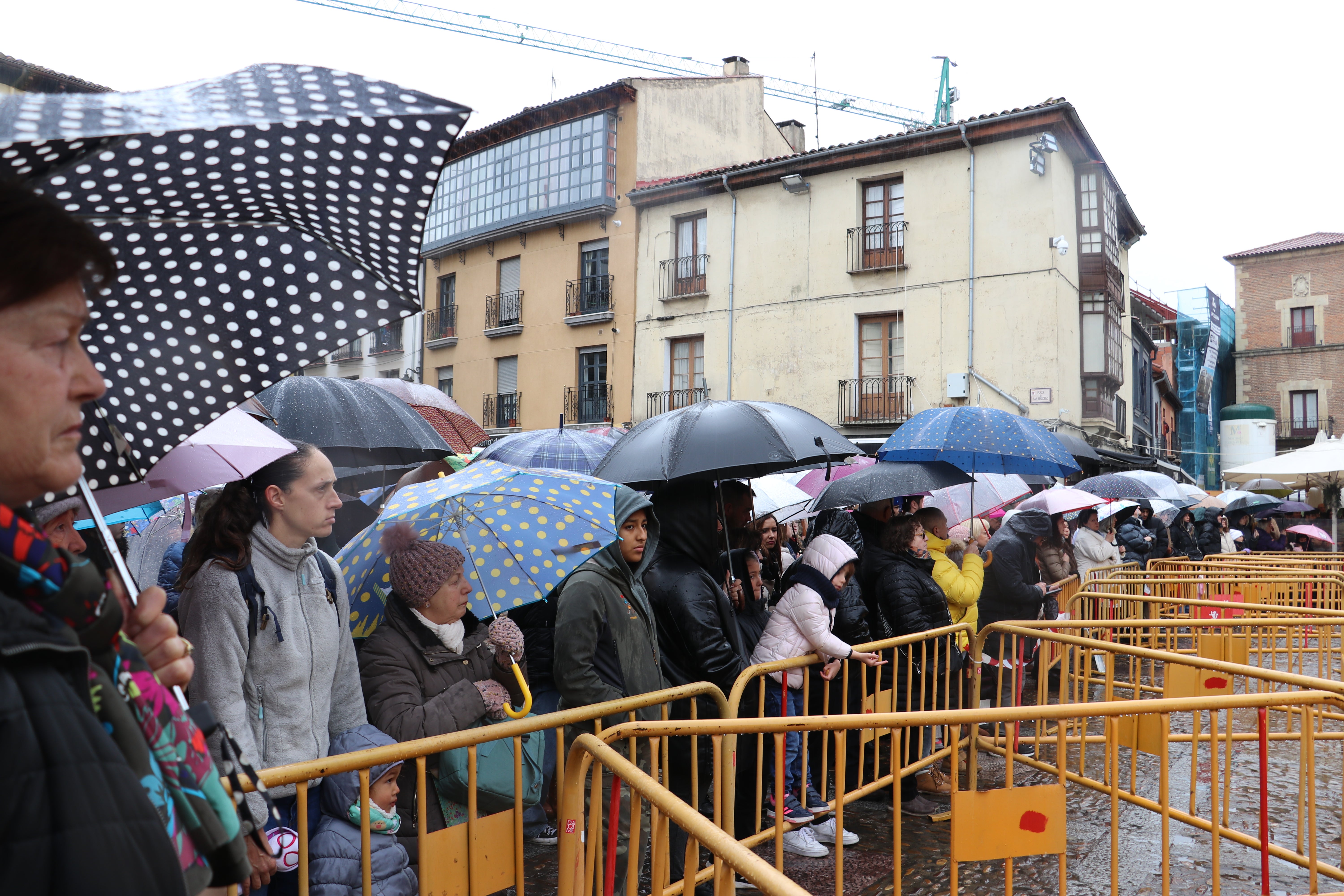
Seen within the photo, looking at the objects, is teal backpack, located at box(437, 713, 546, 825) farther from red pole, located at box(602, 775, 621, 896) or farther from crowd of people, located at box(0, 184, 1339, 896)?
red pole, located at box(602, 775, 621, 896)

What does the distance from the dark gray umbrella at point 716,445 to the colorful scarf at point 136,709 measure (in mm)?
3467

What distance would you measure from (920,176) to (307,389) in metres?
18.2

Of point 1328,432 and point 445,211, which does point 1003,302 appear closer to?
point 445,211

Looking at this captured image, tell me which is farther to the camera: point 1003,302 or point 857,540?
point 1003,302

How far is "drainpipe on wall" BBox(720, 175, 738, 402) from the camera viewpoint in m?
23.0

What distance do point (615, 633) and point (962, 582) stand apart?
11.1ft

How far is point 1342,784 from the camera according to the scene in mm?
5176

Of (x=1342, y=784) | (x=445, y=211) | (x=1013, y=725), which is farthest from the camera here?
(x=445, y=211)

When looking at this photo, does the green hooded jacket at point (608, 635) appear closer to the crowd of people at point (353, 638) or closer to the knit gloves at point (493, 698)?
the crowd of people at point (353, 638)

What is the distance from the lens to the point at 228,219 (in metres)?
2.04

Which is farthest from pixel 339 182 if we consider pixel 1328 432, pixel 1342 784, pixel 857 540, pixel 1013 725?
pixel 1328 432

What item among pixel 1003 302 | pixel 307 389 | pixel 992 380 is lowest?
pixel 307 389

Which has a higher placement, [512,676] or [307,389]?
[307,389]

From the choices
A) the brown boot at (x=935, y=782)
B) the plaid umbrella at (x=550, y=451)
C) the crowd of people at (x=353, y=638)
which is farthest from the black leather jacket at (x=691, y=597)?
the plaid umbrella at (x=550, y=451)
